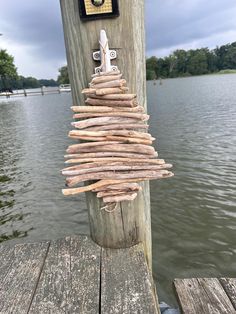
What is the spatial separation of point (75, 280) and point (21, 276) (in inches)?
15.1

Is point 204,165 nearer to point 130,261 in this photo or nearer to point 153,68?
point 130,261

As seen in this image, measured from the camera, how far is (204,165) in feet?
26.1

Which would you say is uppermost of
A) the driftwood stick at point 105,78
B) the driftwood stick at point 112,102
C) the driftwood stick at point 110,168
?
the driftwood stick at point 105,78

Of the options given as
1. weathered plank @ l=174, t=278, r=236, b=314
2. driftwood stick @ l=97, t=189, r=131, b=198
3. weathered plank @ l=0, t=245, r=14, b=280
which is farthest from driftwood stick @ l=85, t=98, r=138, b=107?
weathered plank @ l=174, t=278, r=236, b=314

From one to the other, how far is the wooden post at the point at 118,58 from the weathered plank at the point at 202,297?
56 centimetres

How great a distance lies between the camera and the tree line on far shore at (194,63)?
4331 inches

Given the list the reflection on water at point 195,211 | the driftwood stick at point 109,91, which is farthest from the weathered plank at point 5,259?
the reflection on water at point 195,211

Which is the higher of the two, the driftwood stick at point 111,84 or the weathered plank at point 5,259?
the driftwood stick at point 111,84

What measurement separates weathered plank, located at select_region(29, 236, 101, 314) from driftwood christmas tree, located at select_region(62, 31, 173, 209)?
0.52 metres

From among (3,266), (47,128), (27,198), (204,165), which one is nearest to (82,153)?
(3,266)

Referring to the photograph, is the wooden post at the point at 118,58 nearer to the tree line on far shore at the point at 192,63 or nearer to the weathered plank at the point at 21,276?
the weathered plank at the point at 21,276

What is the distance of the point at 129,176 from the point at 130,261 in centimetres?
60

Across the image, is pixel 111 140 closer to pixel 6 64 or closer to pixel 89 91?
pixel 89 91

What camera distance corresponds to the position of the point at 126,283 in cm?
163
